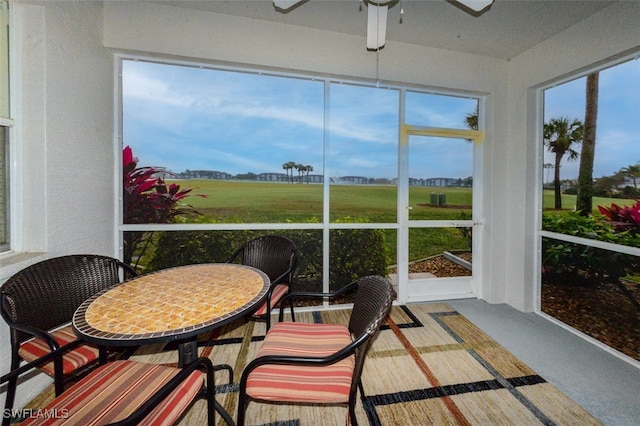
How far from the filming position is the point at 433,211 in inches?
124

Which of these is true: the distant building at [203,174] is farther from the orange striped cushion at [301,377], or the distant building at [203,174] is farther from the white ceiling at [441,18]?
the orange striped cushion at [301,377]

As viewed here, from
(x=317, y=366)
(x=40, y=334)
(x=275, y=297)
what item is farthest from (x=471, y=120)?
(x=40, y=334)

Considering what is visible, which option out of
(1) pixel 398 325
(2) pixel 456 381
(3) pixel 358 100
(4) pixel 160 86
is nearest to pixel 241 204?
(4) pixel 160 86

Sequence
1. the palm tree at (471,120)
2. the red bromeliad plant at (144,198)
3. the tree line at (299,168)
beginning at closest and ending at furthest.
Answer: the red bromeliad plant at (144,198)
the tree line at (299,168)
the palm tree at (471,120)

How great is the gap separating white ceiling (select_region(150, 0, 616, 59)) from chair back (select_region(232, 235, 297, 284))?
2069 mm

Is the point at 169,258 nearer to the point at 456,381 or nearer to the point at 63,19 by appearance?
the point at 63,19

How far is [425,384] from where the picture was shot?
184 centimetres

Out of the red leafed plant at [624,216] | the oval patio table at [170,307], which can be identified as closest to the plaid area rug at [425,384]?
the oval patio table at [170,307]

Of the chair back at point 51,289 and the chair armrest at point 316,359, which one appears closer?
the chair armrest at point 316,359

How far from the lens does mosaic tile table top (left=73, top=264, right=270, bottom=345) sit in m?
1.12

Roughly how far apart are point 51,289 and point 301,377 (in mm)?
1557

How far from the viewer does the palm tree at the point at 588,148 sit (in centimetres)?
240

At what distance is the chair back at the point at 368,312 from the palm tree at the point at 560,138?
2.54 m

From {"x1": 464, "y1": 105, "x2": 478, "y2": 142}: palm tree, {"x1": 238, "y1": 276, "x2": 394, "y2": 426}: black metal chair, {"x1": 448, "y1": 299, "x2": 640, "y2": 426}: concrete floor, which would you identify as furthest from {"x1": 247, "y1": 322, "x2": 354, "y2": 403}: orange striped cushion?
{"x1": 464, "y1": 105, "x2": 478, "y2": 142}: palm tree
